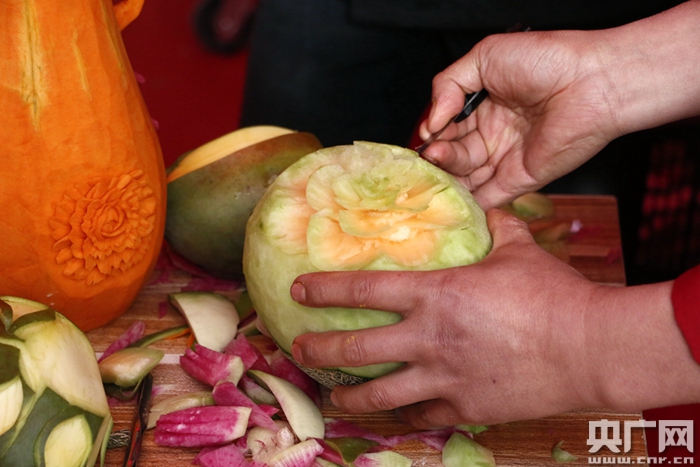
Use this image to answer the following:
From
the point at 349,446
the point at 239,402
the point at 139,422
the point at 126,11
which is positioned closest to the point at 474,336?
the point at 349,446

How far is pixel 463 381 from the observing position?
90 cm

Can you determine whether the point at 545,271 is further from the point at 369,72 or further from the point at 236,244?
the point at 369,72

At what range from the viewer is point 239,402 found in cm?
103

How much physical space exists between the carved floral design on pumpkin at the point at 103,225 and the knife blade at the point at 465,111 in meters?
0.47

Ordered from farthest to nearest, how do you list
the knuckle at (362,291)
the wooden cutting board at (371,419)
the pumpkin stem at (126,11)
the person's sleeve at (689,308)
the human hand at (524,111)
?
the human hand at (524,111)
the pumpkin stem at (126,11)
the wooden cutting board at (371,419)
the knuckle at (362,291)
the person's sleeve at (689,308)

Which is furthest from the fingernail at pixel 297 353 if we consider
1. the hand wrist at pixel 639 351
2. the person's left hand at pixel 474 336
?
the hand wrist at pixel 639 351

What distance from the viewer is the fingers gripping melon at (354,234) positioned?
0.94 m

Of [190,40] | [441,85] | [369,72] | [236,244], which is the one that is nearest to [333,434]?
[236,244]

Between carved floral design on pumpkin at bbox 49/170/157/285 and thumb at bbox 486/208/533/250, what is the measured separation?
0.53 m

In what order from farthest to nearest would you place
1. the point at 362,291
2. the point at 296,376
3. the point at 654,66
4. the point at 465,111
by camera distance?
the point at 465,111 < the point at 654,66 < the point at 296,376 < the point at 362,291

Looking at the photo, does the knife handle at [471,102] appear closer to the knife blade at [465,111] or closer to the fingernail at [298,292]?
the knife blade at [465,111]

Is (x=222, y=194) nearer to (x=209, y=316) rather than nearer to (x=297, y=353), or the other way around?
(x=209, y=316)

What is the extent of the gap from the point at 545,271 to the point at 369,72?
3.42 feet

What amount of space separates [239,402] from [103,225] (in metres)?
0.33
